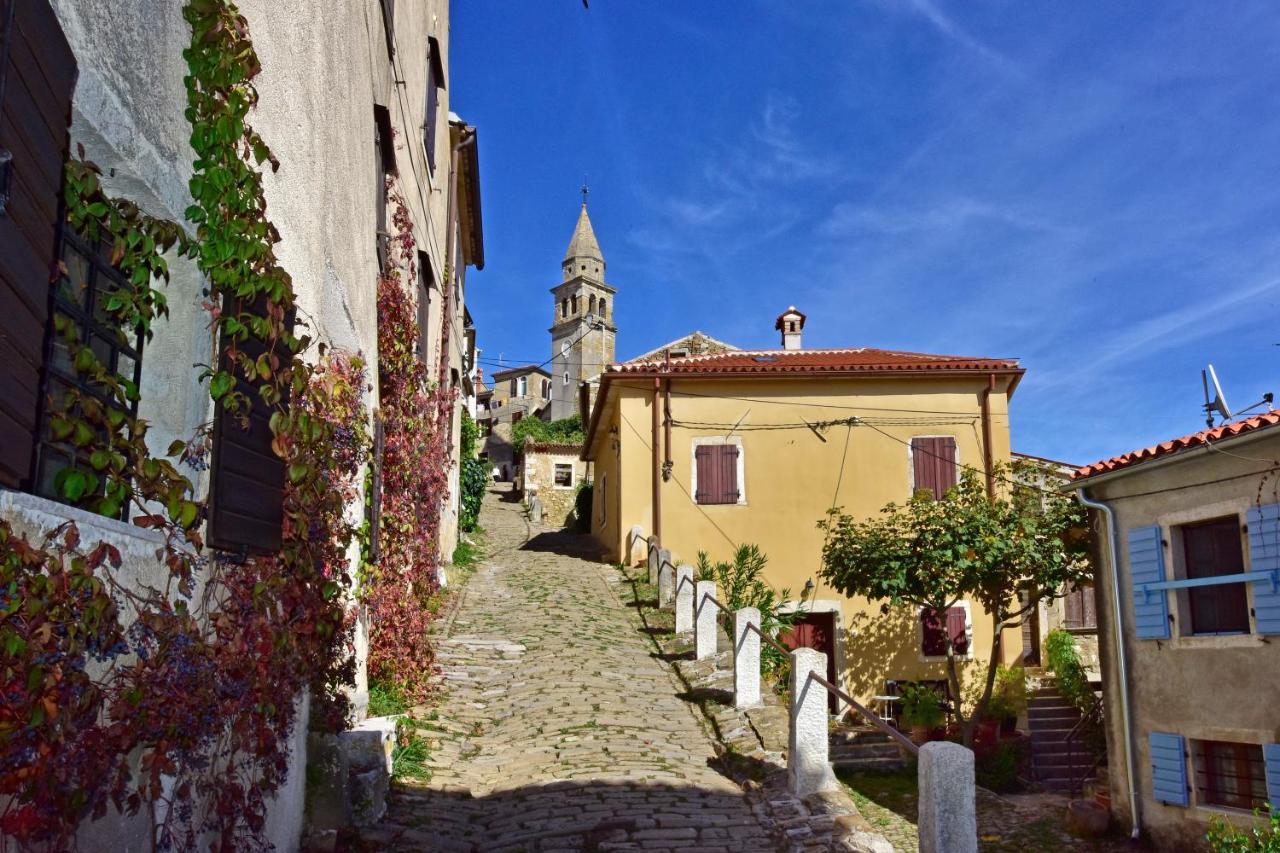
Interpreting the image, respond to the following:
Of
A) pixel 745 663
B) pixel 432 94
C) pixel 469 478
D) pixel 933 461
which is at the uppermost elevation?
pixel 432 94

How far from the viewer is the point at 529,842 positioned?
661 cm

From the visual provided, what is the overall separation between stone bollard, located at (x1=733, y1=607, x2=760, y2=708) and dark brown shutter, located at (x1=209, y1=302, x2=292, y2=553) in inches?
248

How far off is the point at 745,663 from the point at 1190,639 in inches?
221

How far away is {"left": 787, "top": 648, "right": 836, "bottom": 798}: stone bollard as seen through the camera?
25.3 feet

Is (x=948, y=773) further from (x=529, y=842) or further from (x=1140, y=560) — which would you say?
(x=1140, y=560)

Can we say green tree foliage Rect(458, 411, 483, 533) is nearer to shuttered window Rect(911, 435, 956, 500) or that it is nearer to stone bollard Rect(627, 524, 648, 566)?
stone bollard Rect(627, 524, 648, 566)

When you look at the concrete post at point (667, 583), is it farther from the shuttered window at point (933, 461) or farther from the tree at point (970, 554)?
the shuttered window at point (933, 461)

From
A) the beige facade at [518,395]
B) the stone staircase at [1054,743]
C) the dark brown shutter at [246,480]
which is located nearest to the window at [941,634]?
the stone staircase at [1054,743]

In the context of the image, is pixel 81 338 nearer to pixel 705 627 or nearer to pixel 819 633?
pixel 705 627

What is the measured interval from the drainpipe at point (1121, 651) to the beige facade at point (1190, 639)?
0.02m

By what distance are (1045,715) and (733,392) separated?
8530 mm

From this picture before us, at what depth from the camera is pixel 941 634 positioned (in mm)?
19344

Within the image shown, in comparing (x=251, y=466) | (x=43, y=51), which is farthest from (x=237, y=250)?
(x=43, y=51)

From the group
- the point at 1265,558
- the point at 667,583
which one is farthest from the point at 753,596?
the point at 1265,558
